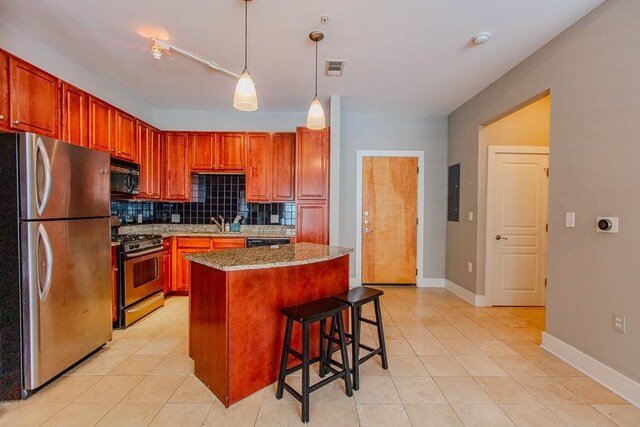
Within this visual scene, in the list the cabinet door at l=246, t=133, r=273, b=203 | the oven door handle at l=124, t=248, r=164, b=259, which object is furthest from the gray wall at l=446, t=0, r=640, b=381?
Answer: the oven door handle at l=124, t=248, r=164, b=259

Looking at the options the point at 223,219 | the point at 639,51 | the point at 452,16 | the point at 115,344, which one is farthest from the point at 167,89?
the point at 639,51

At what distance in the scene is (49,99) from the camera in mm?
2537

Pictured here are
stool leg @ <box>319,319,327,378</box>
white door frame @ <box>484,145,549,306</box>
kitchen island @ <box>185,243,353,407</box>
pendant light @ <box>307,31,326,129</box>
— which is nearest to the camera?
kitchen island @ <box>185,243,353,407</box>

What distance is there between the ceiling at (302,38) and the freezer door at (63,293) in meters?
1.62

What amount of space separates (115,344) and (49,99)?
87.9 inches

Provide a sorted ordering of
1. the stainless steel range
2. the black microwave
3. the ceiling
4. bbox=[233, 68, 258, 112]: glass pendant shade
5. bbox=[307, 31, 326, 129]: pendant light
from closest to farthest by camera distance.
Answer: bbox=[233, 68, 258, 112]: glass pendant shade
the ceiling
bbox=[307, 31, 326, 129]: pendant light
the stainless steel range
the black microwave

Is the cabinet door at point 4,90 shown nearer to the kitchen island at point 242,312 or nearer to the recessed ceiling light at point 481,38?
the kitchen island at point 242,312

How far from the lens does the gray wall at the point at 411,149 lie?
181 inches

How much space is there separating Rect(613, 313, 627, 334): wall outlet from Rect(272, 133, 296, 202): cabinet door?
342 cm

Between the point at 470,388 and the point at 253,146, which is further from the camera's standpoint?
the point at 253,146

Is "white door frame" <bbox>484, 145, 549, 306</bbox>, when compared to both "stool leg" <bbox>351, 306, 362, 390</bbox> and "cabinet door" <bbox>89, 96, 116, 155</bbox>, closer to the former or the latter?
"stool leg" <bbox>351, 306, 362, 390</bbox>

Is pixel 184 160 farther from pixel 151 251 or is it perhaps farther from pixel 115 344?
pixel 115 344

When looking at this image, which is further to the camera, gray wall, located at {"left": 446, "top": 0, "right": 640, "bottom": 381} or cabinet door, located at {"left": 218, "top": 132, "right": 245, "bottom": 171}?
cabinet door, located at {"left": 218, "top": 132, "right": 245, "bottom": 171}

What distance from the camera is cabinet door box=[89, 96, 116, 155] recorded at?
3010mm
